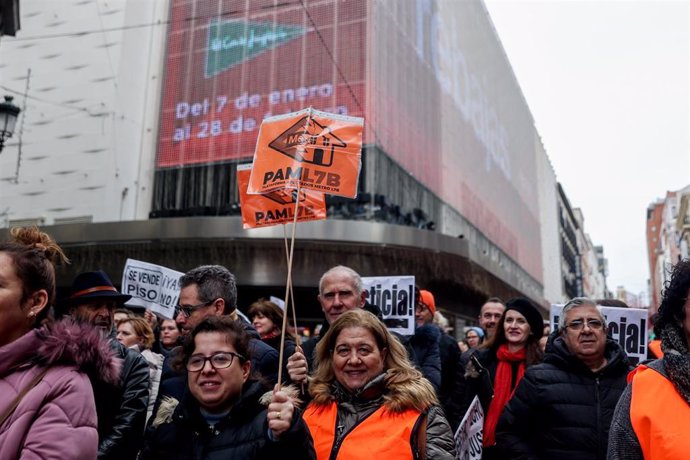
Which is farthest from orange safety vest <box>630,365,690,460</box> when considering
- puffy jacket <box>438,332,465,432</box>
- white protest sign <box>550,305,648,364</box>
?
puffy jacket <box>438,332,465,432</box>

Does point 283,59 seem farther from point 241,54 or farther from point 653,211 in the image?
point 653,211

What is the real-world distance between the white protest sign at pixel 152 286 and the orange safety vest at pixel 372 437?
420 cm

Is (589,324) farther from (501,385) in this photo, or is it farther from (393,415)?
(393,415)

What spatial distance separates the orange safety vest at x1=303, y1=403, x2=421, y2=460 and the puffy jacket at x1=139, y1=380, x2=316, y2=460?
217 mm

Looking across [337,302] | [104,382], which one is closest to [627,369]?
[337,302]

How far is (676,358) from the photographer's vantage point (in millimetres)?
2211

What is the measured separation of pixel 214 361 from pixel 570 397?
6.66 feet

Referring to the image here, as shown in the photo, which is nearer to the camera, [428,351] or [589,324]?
[589,324]

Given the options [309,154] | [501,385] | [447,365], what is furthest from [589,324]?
[447,365]

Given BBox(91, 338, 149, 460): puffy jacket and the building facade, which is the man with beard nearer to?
BBox(91, 338, 149, 460): puffy jacket

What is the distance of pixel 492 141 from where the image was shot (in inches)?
1387

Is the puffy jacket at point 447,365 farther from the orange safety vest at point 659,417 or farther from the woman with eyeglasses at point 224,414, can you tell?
the orange safety vest at point 659,417

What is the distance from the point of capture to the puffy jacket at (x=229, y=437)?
2361 millimetres

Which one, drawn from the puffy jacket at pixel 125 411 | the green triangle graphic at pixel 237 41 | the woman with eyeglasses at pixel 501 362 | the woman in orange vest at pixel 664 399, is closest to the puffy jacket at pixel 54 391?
the puffy jacket at pixel 125 411
